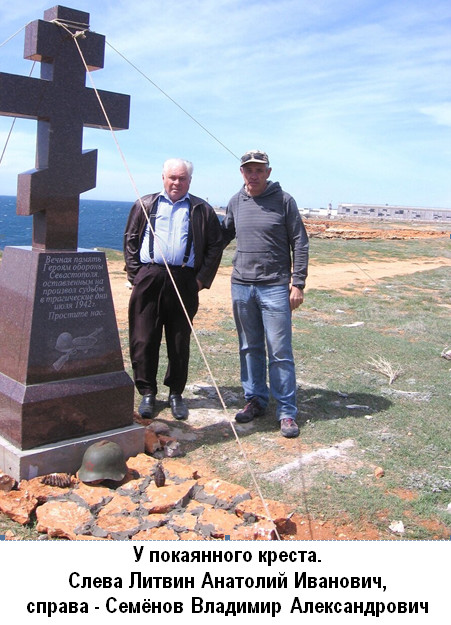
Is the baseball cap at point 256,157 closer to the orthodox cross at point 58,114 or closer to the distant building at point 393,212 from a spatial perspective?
the orthodox cross at point 58,114

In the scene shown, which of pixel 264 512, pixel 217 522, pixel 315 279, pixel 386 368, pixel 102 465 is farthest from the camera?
pixel 315 279

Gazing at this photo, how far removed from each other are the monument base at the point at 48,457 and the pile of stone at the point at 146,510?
0.41 ft

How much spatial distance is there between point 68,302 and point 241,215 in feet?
5.37

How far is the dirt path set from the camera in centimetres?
1088

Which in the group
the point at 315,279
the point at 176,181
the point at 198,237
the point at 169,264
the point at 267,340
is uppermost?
the point at 176,181

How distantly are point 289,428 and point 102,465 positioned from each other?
67.5 inches

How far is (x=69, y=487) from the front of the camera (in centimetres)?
397

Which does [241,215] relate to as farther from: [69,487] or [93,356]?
[69,487]

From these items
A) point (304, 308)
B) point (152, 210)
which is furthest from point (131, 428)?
point (304, 308)

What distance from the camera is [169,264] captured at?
4945 millimetres

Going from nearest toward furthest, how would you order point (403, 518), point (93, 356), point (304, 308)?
point (403, 518) → point (93, 356) → point (304, 308)

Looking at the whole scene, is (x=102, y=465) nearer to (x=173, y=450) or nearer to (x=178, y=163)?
(x=173, y=450)

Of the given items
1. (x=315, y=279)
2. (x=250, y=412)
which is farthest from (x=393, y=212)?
(x=250, y=412)

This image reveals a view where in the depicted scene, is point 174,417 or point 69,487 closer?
point 69,487
